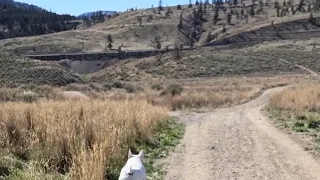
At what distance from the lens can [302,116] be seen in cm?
1722

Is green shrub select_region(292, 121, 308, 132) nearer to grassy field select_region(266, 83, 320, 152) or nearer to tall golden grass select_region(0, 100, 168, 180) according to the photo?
grassy field select_region(266, 83, 320, 152)

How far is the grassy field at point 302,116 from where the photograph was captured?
12.9 m

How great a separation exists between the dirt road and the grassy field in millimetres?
571

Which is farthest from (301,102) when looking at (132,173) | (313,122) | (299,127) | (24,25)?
(24,25)

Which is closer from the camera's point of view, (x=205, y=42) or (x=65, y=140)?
(x=65, y=140)

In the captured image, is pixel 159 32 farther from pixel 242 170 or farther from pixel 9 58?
pixel 242 170

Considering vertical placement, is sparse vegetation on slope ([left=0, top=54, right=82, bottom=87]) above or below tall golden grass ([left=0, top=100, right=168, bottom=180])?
below

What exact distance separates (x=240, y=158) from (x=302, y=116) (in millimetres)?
8258

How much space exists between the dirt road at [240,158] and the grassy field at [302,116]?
1.87 ft

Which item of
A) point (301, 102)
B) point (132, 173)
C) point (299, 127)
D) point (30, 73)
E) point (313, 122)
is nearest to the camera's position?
point (132, 173)

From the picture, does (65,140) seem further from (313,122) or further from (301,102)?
(301,102)

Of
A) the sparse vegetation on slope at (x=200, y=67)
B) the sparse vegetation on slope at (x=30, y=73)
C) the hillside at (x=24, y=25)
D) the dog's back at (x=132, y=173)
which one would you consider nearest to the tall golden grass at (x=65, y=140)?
the dog's back at (x=132, y=173)

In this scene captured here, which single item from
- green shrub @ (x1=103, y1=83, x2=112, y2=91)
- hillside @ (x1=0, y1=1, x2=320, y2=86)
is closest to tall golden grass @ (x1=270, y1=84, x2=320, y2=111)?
green shrub @ (x1=103, y1=83, x2=112, y2=91)

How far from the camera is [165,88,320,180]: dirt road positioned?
8.43m
